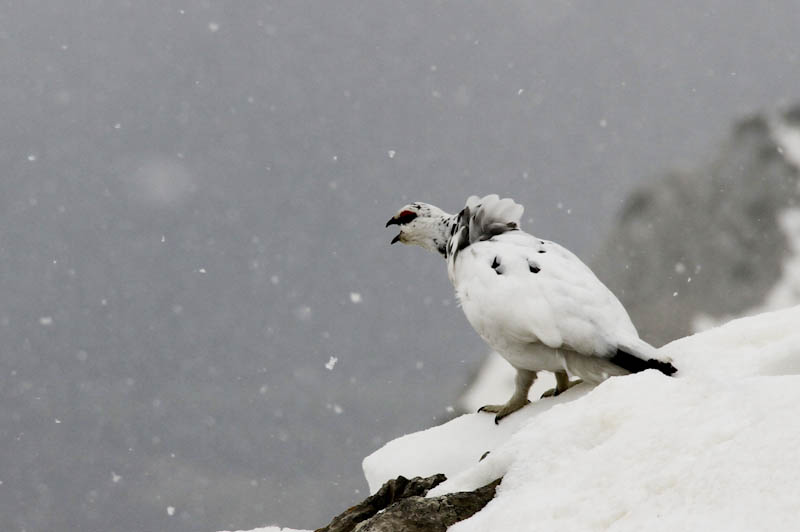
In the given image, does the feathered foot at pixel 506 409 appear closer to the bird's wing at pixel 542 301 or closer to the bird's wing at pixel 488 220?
the bird's wing at pixel 542 301

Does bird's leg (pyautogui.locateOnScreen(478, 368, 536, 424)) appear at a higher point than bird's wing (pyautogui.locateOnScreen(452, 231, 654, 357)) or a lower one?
lower

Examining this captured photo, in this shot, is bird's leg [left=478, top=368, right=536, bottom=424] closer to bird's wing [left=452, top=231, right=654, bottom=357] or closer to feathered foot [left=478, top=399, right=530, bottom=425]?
feathered foot [left=478, top=399, right=530, bottom=425]

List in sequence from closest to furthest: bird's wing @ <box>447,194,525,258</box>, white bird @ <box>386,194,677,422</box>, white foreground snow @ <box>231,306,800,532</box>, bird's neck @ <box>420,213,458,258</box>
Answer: white foreground snow @ <box>231,306,800,532</box> → white bird @ <box>386,194,677,422</box> → bird's wing @ <box>447,194,525,258</box> → bird's neck @ <box>420,213,458,258</box>

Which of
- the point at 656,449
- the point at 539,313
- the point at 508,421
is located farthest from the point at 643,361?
the point at 656,449

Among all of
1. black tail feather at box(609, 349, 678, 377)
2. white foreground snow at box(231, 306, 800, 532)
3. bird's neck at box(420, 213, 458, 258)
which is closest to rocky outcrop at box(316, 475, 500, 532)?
white foreground snow at box(231, 306, 800, 532)

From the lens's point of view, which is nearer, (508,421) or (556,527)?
(556,527)

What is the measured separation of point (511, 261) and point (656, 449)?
3.04 meters

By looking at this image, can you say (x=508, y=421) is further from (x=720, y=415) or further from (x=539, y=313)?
(x=720, y=415)

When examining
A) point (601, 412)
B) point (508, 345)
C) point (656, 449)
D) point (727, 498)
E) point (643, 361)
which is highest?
point (508, 345)

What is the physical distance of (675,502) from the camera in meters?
2.31

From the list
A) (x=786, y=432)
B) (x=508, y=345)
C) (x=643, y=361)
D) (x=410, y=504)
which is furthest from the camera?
(x=508, y=345)

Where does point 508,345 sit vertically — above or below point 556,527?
above

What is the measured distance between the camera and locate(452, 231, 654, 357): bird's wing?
5137 millimetres

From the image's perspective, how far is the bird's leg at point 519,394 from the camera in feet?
18.5
